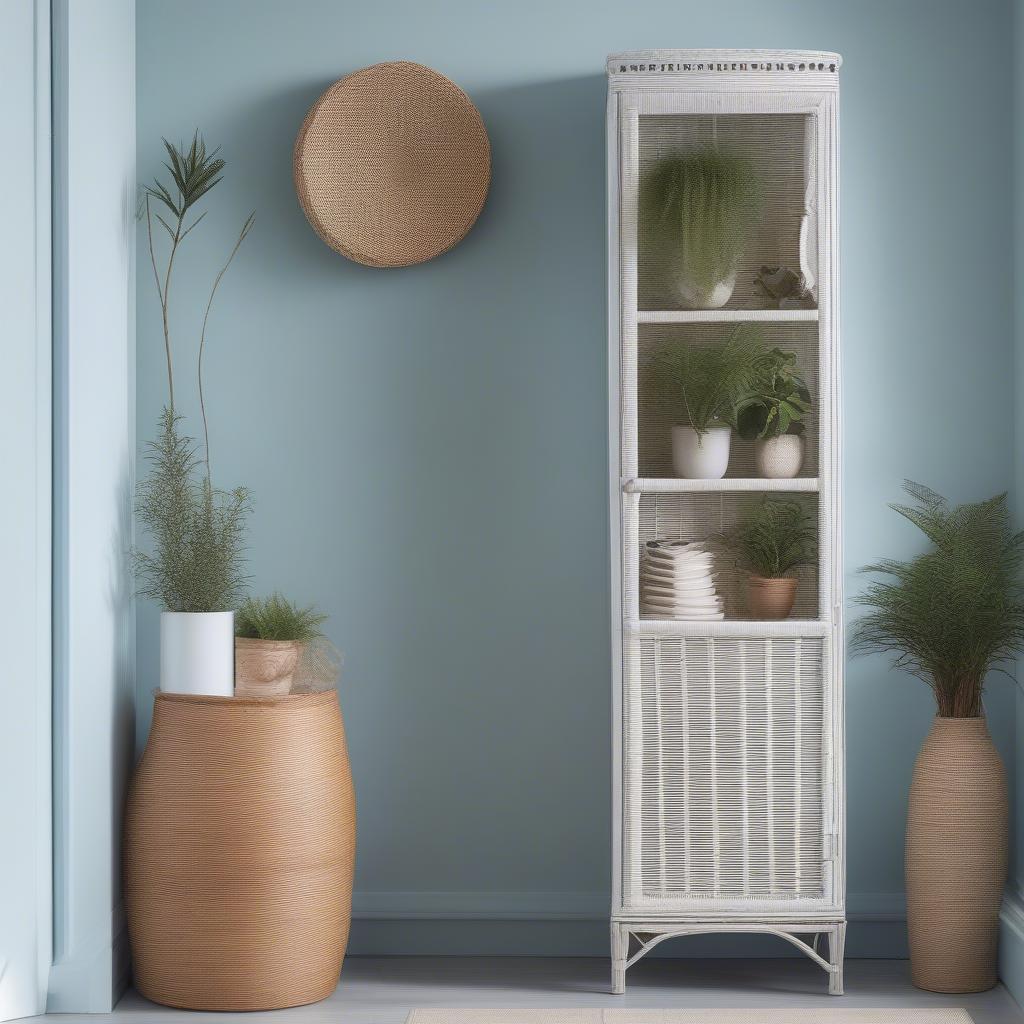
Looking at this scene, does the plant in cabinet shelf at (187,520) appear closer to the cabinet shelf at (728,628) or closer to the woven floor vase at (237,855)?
the woven floor vase at (237,855)

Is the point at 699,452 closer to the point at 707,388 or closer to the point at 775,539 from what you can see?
the point at 707,388

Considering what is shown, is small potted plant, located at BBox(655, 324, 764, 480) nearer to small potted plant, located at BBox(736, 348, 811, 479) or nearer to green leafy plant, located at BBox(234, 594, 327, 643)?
small potted plant, located at BBox(736, 348, 811, 479)

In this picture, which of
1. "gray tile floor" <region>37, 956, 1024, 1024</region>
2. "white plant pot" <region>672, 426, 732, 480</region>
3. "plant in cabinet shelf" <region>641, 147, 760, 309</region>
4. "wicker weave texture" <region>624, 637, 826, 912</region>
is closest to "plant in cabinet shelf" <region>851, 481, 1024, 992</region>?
"gray tile floor" <region>37, 956, 1024, 1024</region>

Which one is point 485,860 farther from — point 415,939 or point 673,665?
point 673,665

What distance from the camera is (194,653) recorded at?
2480 millimetres

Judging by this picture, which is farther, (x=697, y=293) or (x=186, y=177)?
(x=186, y=177)

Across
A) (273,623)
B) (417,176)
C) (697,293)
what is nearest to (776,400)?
(697,293)

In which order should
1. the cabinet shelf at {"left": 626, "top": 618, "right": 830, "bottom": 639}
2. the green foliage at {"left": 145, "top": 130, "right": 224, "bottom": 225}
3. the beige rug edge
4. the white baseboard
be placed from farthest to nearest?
the white baseboard < the green foliage at {"left": 145, "top": 130, "right": 224, "bottom": 225} < the cabinet shelf at {"left": 626, "top": 618, "right": 830, "bottom": 639} < the beige rug edge

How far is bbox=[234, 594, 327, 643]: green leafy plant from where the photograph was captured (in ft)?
8.43

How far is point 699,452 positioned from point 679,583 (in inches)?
11.4

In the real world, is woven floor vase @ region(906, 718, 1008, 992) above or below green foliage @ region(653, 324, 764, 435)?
below

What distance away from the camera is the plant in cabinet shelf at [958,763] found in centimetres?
249

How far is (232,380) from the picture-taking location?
110 inches

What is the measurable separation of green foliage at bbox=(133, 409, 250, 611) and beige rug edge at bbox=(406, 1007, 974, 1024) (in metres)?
1.01
